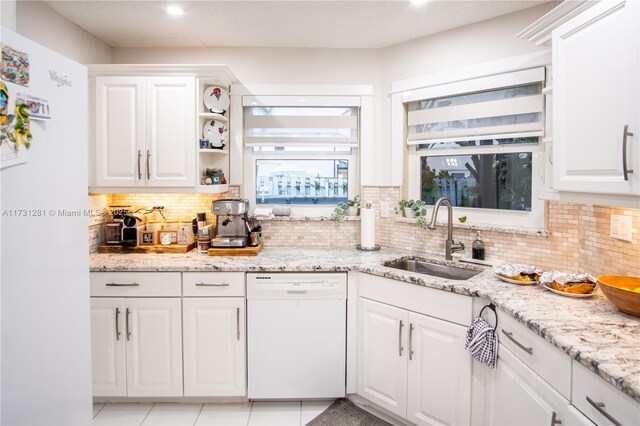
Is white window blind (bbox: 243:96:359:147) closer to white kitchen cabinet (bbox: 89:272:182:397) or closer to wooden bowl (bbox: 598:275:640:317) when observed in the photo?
white kitchen cabinet (bbox: 89:272:182:397)

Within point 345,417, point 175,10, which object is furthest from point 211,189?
point 345,417

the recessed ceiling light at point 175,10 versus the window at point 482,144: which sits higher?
the recessed ceiling light at point 175,10

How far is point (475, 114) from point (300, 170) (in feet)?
4.57

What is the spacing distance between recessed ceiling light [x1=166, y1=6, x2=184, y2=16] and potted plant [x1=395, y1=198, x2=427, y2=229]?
1965 mm

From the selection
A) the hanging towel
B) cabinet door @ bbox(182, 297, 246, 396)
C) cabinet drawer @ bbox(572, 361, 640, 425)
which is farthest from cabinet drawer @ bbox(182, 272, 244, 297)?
cabinet drawer @ bbox(572, 361, 640, 425)

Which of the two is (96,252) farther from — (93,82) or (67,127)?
(67,127)

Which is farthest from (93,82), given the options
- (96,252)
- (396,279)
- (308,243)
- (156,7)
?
(396,279)

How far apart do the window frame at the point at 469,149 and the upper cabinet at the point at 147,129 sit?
135 cm

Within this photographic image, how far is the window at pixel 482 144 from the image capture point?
236 centimetres

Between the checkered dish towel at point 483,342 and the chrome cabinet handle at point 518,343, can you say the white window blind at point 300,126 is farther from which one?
the chrome cabinet handle at point 518,343

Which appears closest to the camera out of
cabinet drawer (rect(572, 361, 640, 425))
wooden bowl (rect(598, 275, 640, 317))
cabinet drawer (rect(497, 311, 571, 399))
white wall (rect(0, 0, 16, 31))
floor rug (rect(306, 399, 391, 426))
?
cabinet drawer (rect(572, 361, 640, 425))

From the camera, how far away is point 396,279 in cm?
216

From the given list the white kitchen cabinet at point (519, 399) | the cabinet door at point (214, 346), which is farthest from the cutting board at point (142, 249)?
the white kitchen cabinet at point (519, 399)

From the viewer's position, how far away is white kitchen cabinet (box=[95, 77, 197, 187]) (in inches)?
104
